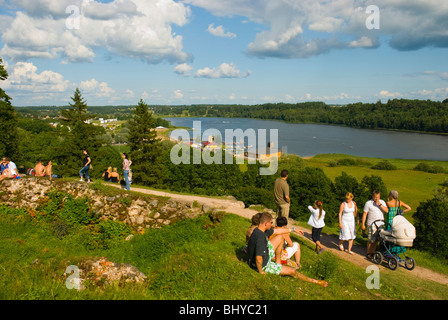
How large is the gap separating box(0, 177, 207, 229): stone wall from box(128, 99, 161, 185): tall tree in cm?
2118

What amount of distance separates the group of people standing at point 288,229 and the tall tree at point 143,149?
27480mm

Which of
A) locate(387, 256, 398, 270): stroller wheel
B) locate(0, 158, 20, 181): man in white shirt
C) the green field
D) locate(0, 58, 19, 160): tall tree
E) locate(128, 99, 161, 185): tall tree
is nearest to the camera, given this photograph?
locate(387, 256, 398, 270): stroller wheel

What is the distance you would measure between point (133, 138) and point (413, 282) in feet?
108

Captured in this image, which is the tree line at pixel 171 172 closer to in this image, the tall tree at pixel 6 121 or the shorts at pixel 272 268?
the tall tree at pixel 6 121

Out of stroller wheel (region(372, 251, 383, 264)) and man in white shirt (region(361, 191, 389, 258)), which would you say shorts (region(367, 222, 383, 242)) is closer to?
man in white shirt (region(361, 191, 389, 258))

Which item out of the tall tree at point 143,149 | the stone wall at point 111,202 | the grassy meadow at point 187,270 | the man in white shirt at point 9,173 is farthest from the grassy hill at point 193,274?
the tall tree at point 143,149

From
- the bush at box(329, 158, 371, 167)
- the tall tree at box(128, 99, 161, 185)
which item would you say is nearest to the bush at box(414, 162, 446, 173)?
the bush at box(329, 158, 371, 167)

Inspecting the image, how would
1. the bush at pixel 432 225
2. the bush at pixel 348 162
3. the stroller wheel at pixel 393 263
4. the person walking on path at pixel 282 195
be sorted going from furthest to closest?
the bush at pixel 348 162 < the bush at pixel 432 225 < the person walking on path at pixel 282 195 < the stroller wheel at pixel 393 263

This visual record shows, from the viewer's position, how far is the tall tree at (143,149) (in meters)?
34.6

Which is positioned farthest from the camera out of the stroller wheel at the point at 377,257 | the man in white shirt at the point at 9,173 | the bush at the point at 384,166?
the bush at the point at 384,166

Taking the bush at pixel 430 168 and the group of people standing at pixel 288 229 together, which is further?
the bush at pixel 430 168

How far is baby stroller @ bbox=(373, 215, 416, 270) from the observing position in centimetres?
796

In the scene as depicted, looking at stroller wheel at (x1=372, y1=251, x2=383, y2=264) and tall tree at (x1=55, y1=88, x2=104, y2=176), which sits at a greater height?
tall tree at (x1=55, y1=88, x2=104, y2=176)

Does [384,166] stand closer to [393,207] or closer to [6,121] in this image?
[393,207]
